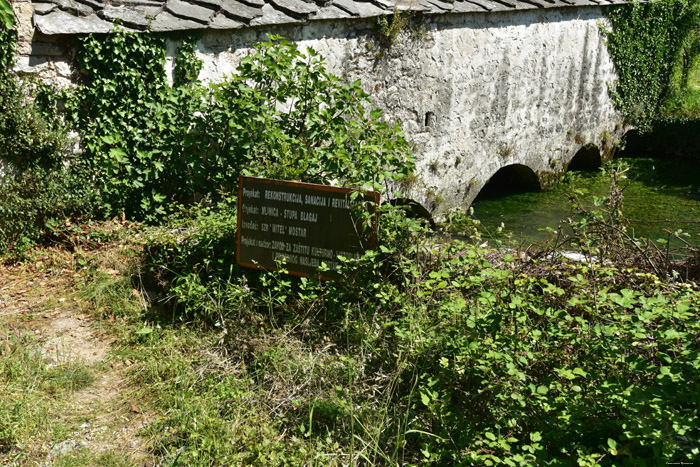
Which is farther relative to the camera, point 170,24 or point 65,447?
point 170,24

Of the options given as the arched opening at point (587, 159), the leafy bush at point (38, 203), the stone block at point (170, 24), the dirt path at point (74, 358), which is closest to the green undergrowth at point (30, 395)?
the dirt path at point (74, 358)

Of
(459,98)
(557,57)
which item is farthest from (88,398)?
(557,57)

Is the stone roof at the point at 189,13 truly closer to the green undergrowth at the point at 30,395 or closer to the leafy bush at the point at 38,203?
the leafy bush at the point at 38,203

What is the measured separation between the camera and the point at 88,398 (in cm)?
366

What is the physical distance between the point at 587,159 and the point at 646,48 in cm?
262

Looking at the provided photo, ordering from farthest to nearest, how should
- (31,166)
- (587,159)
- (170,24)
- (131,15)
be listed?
1. (587,159)
2. (170,24)
3. (131,15)
4. (31,166)

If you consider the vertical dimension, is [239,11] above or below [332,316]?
above

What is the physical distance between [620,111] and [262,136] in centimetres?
1026

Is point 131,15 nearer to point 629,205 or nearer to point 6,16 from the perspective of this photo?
point 6,16

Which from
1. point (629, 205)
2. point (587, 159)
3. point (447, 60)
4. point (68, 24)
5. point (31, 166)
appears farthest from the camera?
point (587, 159)

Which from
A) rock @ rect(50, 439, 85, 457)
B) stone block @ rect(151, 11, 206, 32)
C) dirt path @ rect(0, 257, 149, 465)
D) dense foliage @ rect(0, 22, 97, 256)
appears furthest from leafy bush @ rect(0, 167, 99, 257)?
rock @ rect(50, 439, 85, 457)

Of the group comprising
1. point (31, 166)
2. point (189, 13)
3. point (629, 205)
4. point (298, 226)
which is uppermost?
point (189, 13)

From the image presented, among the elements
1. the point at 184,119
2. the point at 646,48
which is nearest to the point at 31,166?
the point at 184,119

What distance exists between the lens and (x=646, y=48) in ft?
42.4
